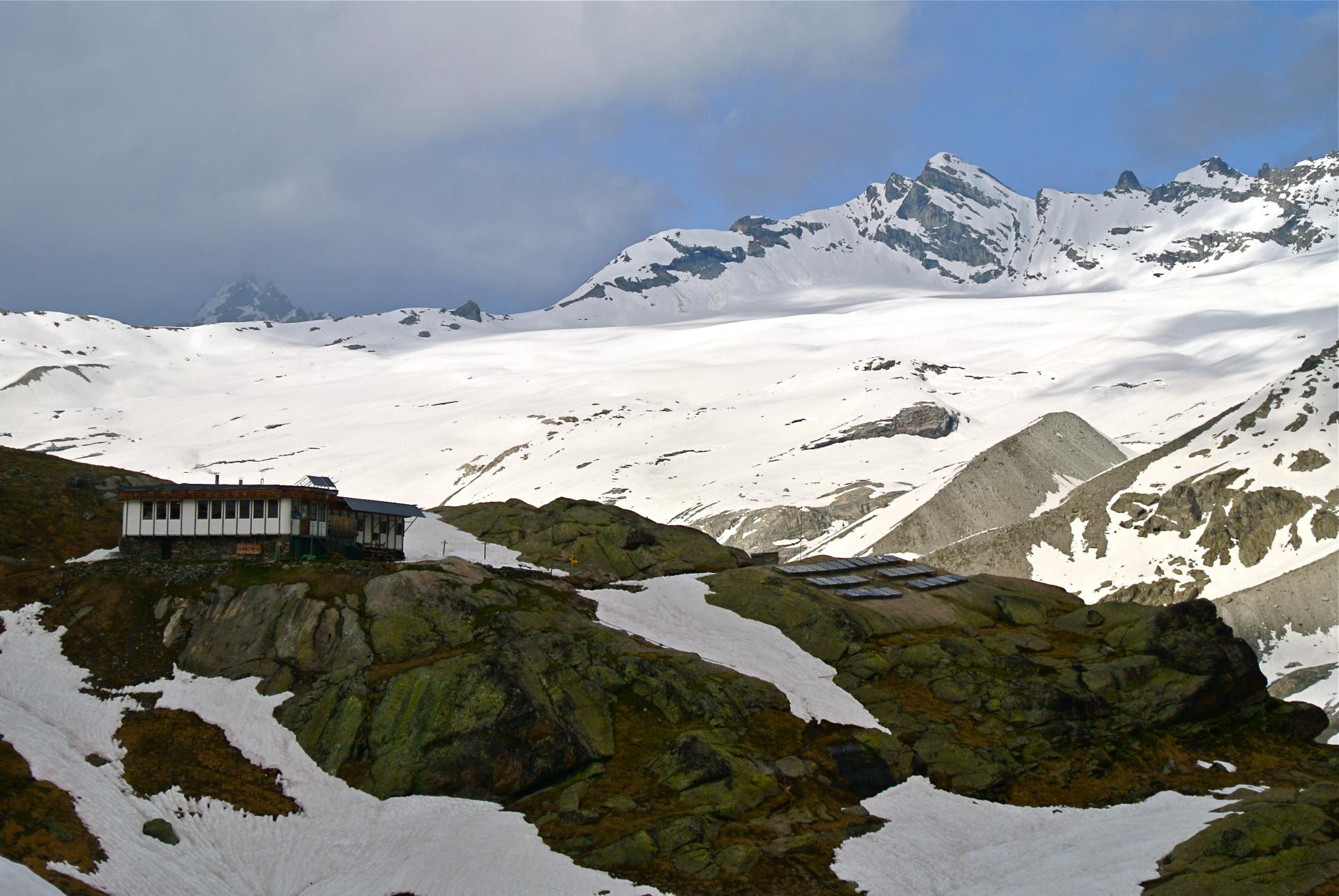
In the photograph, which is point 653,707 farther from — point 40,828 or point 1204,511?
point 1204,511

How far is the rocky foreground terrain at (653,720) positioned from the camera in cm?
4669

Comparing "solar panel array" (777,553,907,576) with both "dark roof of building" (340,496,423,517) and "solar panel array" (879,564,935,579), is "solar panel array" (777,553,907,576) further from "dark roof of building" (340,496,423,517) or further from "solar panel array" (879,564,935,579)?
"dark roof of building" (340,496,423,517)

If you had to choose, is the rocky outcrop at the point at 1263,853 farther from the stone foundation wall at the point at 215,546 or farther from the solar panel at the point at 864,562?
the stone foundation wall at the point at 215,546

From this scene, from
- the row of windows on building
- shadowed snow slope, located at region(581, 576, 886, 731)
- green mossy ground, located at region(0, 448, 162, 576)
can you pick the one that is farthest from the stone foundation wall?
shadowed snow slope, located at region(581, 576, 886, 731)

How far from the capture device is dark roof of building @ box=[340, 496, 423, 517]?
74312 mm

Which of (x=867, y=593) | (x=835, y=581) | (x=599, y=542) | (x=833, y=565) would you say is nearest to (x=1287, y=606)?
(x=833, y=565)

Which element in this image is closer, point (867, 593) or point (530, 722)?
point (530, 722)

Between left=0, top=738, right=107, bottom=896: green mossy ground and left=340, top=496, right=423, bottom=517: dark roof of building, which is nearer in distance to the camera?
left=0, top=738, right=107, bottom=896: green mossy ground

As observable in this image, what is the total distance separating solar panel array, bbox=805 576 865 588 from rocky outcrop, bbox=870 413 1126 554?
239ft

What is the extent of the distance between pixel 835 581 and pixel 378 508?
32.2 meters

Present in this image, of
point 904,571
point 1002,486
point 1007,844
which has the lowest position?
point 1007,844

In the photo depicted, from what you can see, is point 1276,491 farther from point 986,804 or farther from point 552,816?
point 552,816

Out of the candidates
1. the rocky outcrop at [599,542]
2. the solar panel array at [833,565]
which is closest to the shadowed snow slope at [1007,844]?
the solar panel array at [833,565]

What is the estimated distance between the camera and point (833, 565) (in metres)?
87.8
